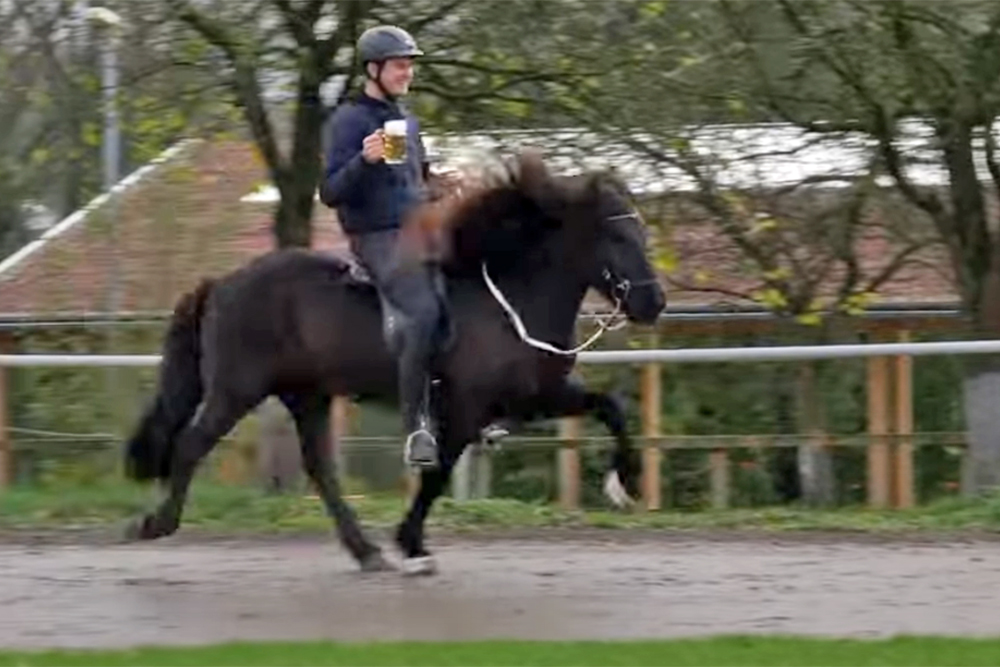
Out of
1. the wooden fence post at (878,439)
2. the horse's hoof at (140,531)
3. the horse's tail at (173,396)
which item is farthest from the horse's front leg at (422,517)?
the wooden fence post at (878,439)

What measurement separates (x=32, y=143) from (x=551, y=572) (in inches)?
293

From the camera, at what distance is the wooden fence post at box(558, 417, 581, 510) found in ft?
45.0

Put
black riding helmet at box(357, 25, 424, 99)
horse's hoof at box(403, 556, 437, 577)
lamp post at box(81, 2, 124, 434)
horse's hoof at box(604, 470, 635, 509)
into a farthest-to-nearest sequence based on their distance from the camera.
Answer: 1. lamp post at box(81, 2, 124, 434)
2. horse's hoof at box(604, 470, 635, 509)
3. horse's hoof at box(403, 556, 437, 577)
4. black riding helmet at box(357, 25, 424, 99)

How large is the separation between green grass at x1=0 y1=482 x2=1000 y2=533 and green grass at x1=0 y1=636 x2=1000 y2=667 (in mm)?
3828

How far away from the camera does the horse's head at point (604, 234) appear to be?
9.80 metres

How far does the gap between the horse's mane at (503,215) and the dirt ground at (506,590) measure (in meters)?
1.56

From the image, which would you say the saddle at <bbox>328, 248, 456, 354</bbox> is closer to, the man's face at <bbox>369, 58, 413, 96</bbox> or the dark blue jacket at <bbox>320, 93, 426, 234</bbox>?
the dark blue jacket at <bbox>320, 93, 426, 234</bbox>

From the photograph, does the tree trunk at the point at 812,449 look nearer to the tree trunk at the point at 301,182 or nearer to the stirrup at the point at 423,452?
the tree trunk at the point at 301,182

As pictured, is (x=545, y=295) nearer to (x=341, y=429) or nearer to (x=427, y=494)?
(x=427, y=494)

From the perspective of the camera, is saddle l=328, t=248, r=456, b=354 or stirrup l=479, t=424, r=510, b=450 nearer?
saddle l=328, t=248, r=456, b=354

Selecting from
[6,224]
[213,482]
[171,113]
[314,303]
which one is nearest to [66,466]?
[213,482]

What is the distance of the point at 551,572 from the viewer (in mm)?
10250

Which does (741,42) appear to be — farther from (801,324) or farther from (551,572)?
(551,572)

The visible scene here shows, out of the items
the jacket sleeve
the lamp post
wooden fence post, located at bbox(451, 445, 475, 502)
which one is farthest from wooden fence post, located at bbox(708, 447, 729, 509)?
the jacket sleeve
